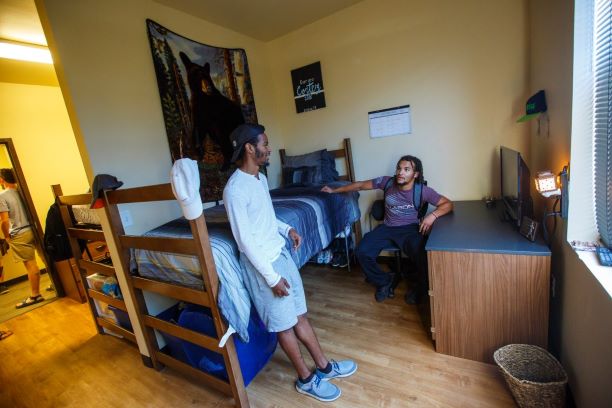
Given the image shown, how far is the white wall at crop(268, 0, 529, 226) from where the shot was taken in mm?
2041

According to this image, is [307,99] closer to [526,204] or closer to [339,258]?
[339,258]

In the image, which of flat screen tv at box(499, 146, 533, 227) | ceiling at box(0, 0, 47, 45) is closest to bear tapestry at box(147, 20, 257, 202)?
ceiling at box(0, 0, 47, 45)

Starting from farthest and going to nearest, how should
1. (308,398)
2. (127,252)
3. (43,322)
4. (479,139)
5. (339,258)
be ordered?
1. (339,258)
2. (43,322)
3. (479,139)
4. (127,252)
5. (308,398)

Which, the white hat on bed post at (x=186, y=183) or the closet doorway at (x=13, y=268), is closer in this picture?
the white hat on bed post at (x=186, y=183)

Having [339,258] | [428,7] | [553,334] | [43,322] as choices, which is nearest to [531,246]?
[553,334]

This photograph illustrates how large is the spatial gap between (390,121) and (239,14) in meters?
1.62

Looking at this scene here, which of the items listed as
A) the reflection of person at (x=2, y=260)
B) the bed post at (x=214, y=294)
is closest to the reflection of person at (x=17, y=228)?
the reflection of person at (x=2, y=260)

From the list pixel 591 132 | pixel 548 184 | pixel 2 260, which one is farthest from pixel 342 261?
pixel 2 260

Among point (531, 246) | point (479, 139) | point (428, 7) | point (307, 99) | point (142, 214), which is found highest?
point (428, 7)

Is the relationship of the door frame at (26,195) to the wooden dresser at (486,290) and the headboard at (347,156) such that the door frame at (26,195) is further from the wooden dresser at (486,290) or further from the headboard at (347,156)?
the wooden dresser at (486,290)

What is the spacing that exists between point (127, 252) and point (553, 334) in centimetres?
239

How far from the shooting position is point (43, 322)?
8.65 ft

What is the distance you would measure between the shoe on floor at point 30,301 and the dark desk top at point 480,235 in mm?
4090

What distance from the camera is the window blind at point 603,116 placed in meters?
0.93
